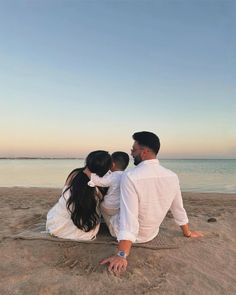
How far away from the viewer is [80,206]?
15.8 ft

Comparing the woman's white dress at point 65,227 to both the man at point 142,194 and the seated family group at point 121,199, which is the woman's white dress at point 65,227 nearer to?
the seated family group at point 121,199

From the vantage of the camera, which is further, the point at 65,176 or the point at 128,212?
the point at 65,176

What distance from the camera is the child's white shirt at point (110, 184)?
4.73 meters

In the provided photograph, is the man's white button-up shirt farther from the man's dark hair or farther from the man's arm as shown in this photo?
the man's dark hair

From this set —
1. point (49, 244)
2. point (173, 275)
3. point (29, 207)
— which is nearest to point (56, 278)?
point (49, 244)

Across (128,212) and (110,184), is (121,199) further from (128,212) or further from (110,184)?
(110,184)

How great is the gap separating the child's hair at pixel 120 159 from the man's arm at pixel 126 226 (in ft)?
3.71

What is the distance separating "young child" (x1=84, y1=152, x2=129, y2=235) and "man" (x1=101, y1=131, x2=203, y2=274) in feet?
1.67

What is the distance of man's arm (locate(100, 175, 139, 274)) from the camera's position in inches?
155

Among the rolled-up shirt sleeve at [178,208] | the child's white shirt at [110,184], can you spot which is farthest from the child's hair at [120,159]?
the rolled-up shirt sleeve at [178,208]

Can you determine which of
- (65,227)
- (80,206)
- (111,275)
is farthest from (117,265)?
(65,227)

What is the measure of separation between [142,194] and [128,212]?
34 centimetres

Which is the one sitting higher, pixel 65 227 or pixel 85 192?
pixel 85 192

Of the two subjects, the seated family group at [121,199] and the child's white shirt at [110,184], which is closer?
the seated family group at [121,199]
